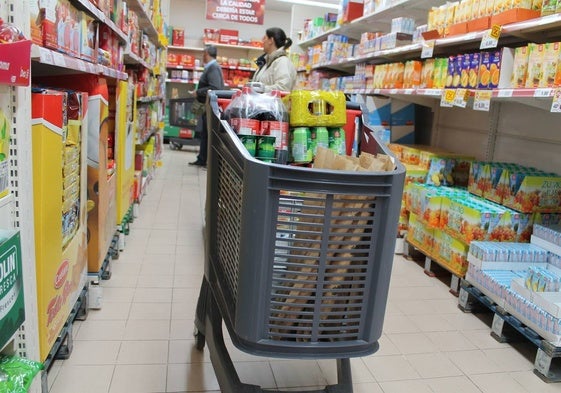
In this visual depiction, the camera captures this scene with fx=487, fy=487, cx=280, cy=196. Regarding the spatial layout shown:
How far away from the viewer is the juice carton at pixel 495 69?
9.46 ft

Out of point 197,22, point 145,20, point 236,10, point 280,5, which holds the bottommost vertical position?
point 145,20

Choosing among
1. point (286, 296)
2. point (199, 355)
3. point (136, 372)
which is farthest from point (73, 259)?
point (286, 296)

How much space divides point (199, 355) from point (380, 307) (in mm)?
1171

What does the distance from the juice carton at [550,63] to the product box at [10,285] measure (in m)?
2.46

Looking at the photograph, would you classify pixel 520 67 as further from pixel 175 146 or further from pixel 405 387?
pixel 175 146

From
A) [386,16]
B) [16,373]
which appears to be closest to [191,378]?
[16,373]

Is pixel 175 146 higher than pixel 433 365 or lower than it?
higher

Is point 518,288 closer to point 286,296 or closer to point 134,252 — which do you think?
point 286,296

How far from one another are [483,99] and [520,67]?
0.25 m

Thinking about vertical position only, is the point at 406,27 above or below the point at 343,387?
above

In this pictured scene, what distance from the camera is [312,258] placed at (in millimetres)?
1203

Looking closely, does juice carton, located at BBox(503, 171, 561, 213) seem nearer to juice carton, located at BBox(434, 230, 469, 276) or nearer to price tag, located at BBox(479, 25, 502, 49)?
juice carton, located at BBox(434, 230, 469, 276)

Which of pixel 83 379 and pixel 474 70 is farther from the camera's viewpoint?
pixel 474 70

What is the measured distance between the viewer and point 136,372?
6.57 feet
